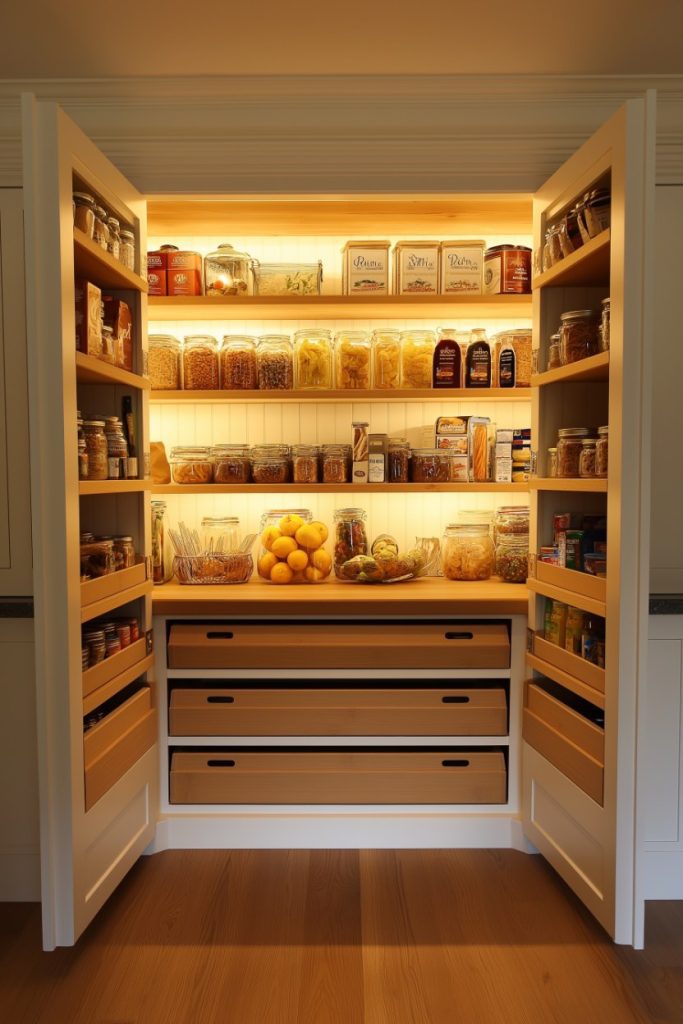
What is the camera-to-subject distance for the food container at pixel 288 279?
261 cm

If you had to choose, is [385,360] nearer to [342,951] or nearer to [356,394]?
[356,394]

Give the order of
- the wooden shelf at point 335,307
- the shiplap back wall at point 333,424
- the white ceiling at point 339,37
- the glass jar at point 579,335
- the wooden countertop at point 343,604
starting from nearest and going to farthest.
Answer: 1. the white ceiling at point 339,37
2. the glass jar at point 579,335
3. the wooden countertop at point 343,604
4. the wooden shelf at point 335,307
5. the shiplap back wall at point 333,424

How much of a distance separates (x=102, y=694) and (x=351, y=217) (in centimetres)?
180

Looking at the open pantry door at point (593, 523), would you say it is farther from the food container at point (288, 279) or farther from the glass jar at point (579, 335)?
the food container at point (288, 279)

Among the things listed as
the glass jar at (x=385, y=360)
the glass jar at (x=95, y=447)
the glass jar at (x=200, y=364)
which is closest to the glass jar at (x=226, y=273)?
the glass jar at (x=200, y=364)

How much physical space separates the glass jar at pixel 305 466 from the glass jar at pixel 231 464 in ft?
0.60

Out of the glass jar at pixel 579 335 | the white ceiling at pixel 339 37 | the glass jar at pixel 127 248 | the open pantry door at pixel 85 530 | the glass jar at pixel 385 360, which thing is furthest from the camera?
the glass jar at pixel 385 360

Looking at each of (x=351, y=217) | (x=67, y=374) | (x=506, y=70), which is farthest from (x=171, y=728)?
(x=506, y=70)

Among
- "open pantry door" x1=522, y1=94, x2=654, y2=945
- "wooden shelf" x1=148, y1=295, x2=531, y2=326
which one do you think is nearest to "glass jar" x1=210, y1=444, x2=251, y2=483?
"wooden shelf" x1=148, y1=295, x2=531, y2=326

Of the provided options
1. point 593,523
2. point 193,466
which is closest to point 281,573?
point 193,466

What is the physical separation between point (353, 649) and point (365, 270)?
134 cm

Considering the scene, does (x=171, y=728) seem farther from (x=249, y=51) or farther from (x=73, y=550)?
(x=249, y=51)

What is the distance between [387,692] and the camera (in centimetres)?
244

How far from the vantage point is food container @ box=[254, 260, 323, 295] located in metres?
2.61
